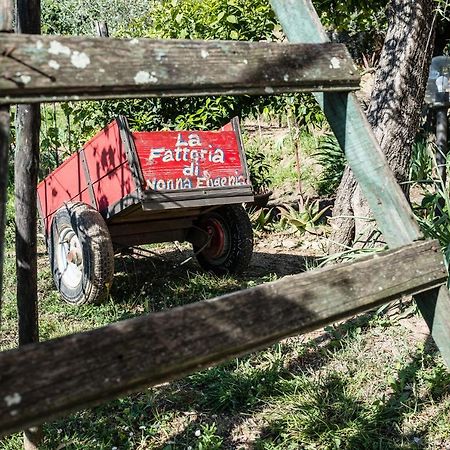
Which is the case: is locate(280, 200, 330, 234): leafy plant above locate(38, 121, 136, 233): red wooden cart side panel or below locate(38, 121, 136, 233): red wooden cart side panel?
below

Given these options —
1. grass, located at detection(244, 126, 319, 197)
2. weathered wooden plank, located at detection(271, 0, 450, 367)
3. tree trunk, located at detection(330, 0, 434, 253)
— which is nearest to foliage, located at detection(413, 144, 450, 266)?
tree trunk, located at detection(330, 0, 434, 253)

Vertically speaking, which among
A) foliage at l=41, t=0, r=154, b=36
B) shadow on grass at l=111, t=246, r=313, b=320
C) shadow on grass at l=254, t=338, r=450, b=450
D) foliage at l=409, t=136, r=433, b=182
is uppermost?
foliage at l=41, t=0, r=154, b=36

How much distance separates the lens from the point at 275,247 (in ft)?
23.8

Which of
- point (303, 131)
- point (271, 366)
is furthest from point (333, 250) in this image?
point (303, 131)

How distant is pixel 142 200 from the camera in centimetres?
488

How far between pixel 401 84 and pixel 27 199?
3409mm

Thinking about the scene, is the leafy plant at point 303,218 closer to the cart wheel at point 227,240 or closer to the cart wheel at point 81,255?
the cart wheel at point 227,240

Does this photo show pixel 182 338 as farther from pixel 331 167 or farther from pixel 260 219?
pixel 331 167

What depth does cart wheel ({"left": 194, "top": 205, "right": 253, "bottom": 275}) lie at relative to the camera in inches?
231

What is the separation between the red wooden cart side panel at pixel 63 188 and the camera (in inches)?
222

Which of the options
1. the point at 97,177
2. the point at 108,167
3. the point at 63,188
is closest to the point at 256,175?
the point at 63,188

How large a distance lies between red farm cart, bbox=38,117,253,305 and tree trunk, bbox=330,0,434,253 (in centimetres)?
99

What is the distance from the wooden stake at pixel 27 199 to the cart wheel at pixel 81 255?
2175mm

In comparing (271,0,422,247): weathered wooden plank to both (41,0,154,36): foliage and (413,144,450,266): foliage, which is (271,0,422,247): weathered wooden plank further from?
(41,0,154,36): foliage
